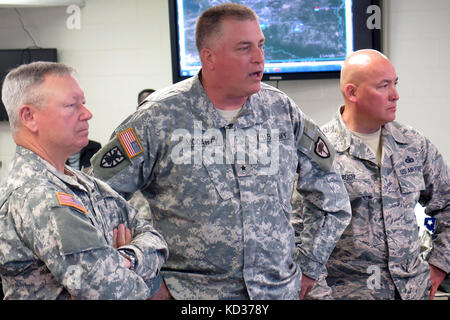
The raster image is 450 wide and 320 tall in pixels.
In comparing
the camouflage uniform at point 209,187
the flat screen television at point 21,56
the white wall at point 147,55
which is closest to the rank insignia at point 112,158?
the camouflage uniform at point 209,187

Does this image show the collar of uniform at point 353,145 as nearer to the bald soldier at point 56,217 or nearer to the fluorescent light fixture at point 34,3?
the bald soldier at point 56,217

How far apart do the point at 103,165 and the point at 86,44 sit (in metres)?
2.57

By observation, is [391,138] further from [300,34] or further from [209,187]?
[300,34]

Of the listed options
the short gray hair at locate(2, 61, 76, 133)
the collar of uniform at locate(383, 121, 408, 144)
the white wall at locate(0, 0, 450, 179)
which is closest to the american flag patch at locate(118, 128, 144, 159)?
the short gray hair at locate(2, 61, 76, 133)

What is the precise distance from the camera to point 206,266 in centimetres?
195

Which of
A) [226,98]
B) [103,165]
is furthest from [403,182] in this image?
Result: [103,165]

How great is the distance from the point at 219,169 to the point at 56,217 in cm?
72

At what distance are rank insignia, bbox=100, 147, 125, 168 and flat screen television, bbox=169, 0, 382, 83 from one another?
2162 mm

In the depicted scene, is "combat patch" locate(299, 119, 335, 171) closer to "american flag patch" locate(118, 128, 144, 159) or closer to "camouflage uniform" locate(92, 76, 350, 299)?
"camouflage uniform" locate(92, 76, 350, 299)

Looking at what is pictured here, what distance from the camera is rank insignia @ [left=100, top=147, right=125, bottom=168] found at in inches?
77.3

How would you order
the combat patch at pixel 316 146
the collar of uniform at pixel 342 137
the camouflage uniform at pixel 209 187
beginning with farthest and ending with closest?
the collar of uniform at pixel 342 137, the combat patch at pixel 316 146, the camouflage uniform at pixel 209 187

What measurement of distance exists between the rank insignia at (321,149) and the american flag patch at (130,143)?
2.13ft

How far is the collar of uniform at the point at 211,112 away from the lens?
79.0 inches

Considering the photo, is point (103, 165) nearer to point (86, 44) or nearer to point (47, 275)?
point (47, 275)
